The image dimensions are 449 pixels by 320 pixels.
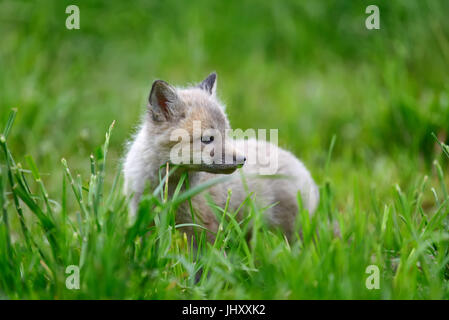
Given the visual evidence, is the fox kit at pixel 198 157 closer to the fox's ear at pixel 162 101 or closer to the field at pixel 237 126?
the fox's ear at pixel 162 101

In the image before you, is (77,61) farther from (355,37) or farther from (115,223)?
(115,223)

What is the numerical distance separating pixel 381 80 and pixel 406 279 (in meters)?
4.86

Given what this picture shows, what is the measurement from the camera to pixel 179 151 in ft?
→ 11.9

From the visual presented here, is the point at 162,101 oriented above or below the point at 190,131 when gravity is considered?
above

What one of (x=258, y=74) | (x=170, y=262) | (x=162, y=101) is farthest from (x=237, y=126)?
(x=170, y=262)

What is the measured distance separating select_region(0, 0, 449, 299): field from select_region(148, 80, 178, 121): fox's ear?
0.59m

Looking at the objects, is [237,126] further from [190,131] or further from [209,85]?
[190,131]

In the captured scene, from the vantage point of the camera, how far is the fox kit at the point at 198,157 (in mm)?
3578

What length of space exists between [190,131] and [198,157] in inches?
9.4

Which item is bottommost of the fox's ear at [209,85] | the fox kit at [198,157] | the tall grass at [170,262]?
the tall grass at [170,262]

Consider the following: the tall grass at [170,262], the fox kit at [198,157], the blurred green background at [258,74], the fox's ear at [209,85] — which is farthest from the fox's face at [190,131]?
the blurred green background at [258,74]

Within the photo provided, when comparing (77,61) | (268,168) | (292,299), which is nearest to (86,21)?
(77,61)

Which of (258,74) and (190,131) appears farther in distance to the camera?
(258,74)

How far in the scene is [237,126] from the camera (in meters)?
6.75
